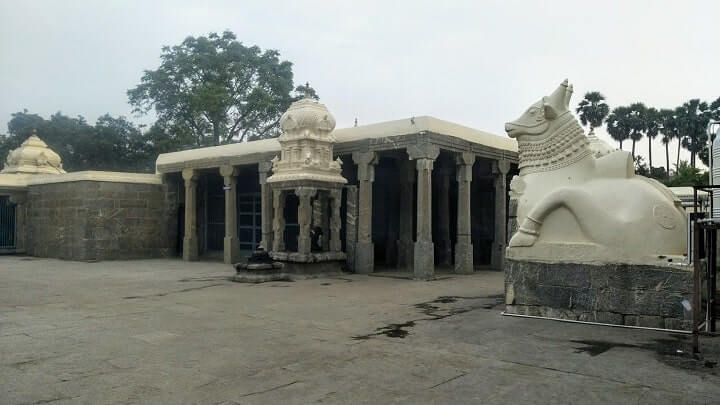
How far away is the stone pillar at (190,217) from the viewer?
695 inches

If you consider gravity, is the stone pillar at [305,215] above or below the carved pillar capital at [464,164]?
below

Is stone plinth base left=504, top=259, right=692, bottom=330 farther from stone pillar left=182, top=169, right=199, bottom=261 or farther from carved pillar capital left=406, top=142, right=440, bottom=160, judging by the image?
stone pillar left=182, top=169, right=199, bottom=261

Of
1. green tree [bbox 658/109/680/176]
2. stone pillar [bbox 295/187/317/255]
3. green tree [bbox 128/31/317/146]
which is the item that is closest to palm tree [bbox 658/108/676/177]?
green tree [bbox 658/109/680/176]

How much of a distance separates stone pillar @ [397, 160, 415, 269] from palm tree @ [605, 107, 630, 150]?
25773mm

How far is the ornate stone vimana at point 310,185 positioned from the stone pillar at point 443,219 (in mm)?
3526

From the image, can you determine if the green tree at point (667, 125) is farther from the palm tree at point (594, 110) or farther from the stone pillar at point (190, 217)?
the stone pillar at point (190, 217)

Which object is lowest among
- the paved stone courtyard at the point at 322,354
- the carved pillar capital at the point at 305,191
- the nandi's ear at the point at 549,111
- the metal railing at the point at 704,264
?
the paved stone courtyard at the point at 322,354

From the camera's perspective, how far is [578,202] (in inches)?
289

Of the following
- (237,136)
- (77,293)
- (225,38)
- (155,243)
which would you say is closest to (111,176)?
→ (155,243)

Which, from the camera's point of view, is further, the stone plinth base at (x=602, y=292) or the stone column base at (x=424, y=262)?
the stone column base at (x=424, y=262)

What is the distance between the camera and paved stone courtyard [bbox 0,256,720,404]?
4230 mm

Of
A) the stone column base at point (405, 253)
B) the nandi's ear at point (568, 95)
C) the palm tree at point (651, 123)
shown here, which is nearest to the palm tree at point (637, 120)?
the palm tree at point (651, 123)

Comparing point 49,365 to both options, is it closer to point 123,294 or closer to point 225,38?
point 123,294

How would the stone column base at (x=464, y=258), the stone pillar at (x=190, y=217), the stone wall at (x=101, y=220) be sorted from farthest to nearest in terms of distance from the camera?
the stone pillar at (x=190, y=217)
the stone wall at (x=101, y=220)
the stone column base at (x=464, y=258)
